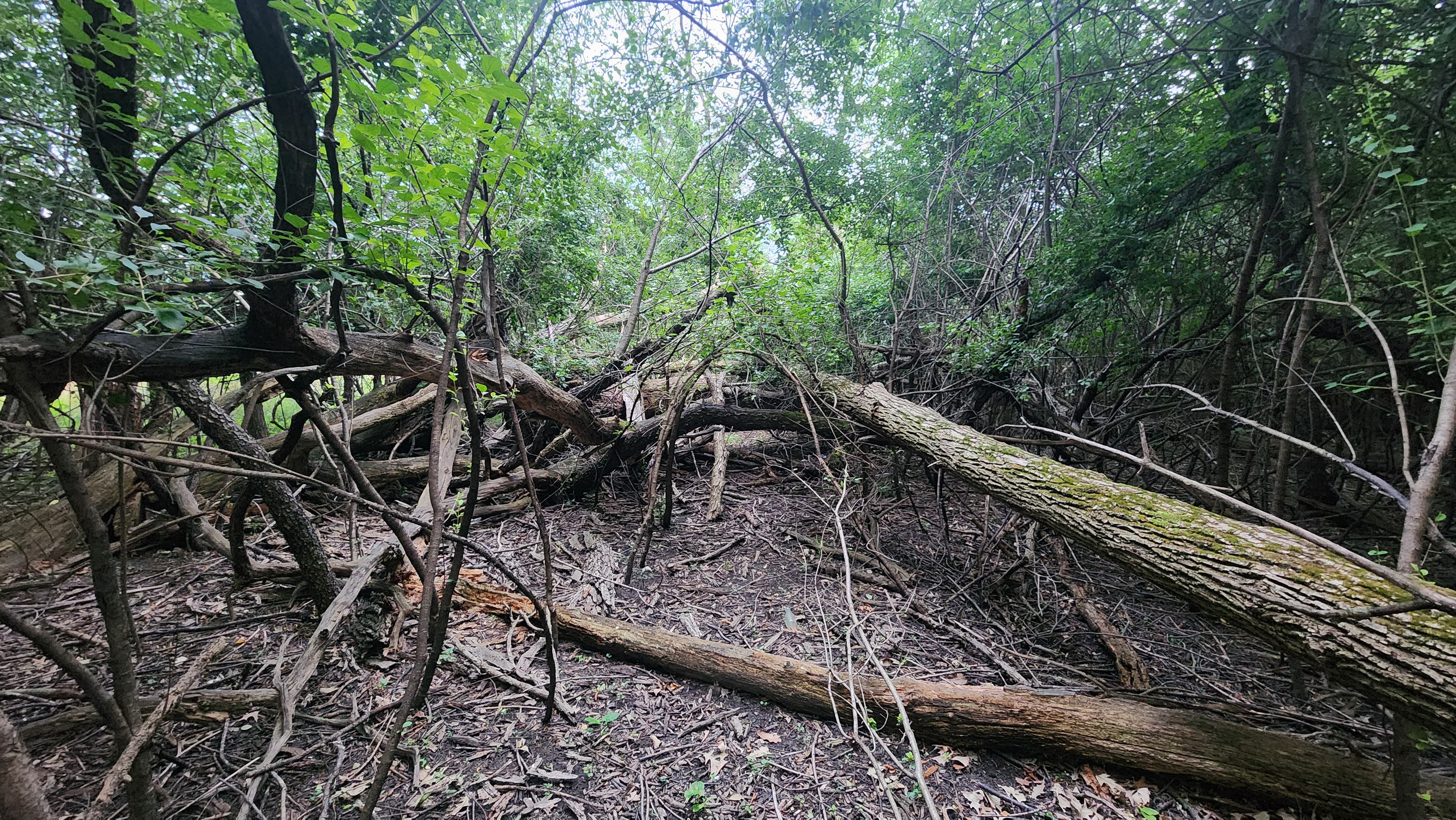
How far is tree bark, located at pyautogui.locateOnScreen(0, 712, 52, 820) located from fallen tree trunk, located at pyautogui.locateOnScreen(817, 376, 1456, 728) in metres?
3.58

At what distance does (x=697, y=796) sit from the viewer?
194cm

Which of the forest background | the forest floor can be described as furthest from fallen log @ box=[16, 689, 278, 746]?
the forest background

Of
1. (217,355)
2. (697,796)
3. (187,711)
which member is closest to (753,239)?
(217,355)

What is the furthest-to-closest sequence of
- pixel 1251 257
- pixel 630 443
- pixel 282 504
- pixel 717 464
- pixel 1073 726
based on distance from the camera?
pixel 717 464, pixel 630 443, pixel 1251 257, pixel 282 504, pixel 1073 726

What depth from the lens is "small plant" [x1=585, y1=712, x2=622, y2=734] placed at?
2.20 metres

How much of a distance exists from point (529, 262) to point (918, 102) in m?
5.09

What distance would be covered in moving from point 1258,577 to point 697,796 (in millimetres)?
2331

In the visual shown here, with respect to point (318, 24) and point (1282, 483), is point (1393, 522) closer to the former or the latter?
point (1282, 483)

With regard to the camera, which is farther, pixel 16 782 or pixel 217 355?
pixel 217 355

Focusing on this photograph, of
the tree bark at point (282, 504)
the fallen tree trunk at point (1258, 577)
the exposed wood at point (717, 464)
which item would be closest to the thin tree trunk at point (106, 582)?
→ the tree bark at point (282, 504)

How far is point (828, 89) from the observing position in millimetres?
5527

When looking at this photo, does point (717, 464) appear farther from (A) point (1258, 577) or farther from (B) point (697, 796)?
(A) point (1258, 577)

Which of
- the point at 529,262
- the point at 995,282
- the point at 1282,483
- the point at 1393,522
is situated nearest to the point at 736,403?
the point at 995,282

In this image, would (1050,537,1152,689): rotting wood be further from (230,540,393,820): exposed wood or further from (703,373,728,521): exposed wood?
(230,540,393,820): exposed wood
